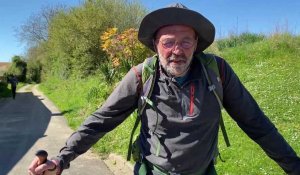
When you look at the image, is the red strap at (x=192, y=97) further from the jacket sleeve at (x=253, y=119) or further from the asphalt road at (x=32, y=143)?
the asphalt road at (x=32, y=143)

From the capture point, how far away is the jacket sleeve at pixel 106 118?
103 inches

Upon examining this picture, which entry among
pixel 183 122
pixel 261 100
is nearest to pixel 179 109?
pixel 183 122

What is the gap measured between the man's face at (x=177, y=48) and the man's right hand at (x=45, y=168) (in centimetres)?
87

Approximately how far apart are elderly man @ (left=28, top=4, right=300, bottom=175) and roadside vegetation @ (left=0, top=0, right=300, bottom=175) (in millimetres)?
3054

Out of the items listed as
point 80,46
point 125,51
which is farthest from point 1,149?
point 80,46

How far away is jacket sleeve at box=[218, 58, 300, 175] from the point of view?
2664 mm

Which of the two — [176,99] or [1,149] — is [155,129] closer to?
[176,99]

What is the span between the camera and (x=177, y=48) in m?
2.54

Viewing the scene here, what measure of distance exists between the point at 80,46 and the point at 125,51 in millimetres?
12593

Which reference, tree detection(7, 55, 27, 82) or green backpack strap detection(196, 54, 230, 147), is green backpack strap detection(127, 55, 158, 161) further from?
tree detection(7, 55, 27, 82)

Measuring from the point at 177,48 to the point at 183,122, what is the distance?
1.45ft

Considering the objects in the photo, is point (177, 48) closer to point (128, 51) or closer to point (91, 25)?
point (128, 51)

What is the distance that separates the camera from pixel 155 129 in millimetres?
2586

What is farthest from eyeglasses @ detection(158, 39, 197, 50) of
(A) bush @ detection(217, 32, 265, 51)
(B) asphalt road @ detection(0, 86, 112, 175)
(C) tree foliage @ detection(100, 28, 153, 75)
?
(A) bush @ detection(217, 32, 265, 51)
